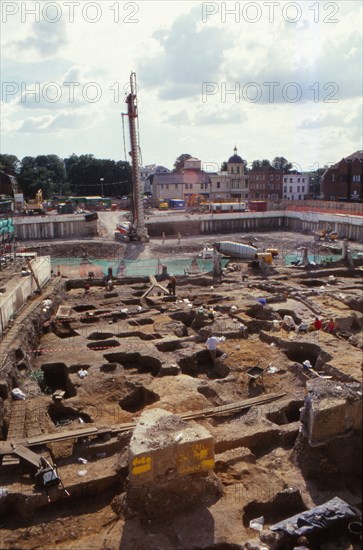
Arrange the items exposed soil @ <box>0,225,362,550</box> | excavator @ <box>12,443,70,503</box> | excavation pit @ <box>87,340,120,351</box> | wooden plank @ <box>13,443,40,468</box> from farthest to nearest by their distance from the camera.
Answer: excavation pit @ <box>87,340,120,351</box>, wooden plank @ <box>13,443,40,468</box>, excavator @ <box>12,443,70,503</box>, exposed soil @ <box>0,225,362,550</box>

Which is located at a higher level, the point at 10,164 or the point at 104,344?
the point at 10,164

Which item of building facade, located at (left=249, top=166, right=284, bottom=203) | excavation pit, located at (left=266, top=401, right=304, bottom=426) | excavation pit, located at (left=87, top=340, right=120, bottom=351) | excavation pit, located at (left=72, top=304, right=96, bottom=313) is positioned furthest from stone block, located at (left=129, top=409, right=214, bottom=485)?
building facade, located at (left=249, top=166, right=284, bottom=203)

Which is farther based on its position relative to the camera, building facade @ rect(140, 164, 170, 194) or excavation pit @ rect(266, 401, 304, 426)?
building facade @ rect(140, 164, 170, 194)

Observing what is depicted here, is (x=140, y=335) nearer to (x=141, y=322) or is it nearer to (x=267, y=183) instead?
(x=141, y=322)

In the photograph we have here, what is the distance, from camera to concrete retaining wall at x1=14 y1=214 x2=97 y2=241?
5203 centimetres

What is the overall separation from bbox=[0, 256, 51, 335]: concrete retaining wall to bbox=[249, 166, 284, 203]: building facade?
192 feet

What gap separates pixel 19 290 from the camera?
848 inches

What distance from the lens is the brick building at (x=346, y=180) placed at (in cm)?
6578

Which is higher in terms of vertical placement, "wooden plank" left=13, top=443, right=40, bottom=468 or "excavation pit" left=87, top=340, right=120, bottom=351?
"excavation pit" left=87, top=340, right=120, bottom=351

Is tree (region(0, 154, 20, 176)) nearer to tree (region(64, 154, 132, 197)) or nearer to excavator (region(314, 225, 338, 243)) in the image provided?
tree (region(64, 154, 132, 197))

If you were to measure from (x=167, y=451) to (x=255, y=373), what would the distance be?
271 inches

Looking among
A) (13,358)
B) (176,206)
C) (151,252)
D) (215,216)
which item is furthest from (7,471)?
(176,206)

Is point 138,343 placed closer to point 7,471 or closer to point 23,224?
point 7,471

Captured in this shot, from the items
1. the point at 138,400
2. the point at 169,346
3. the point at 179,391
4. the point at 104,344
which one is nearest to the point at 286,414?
the point at 179,391
